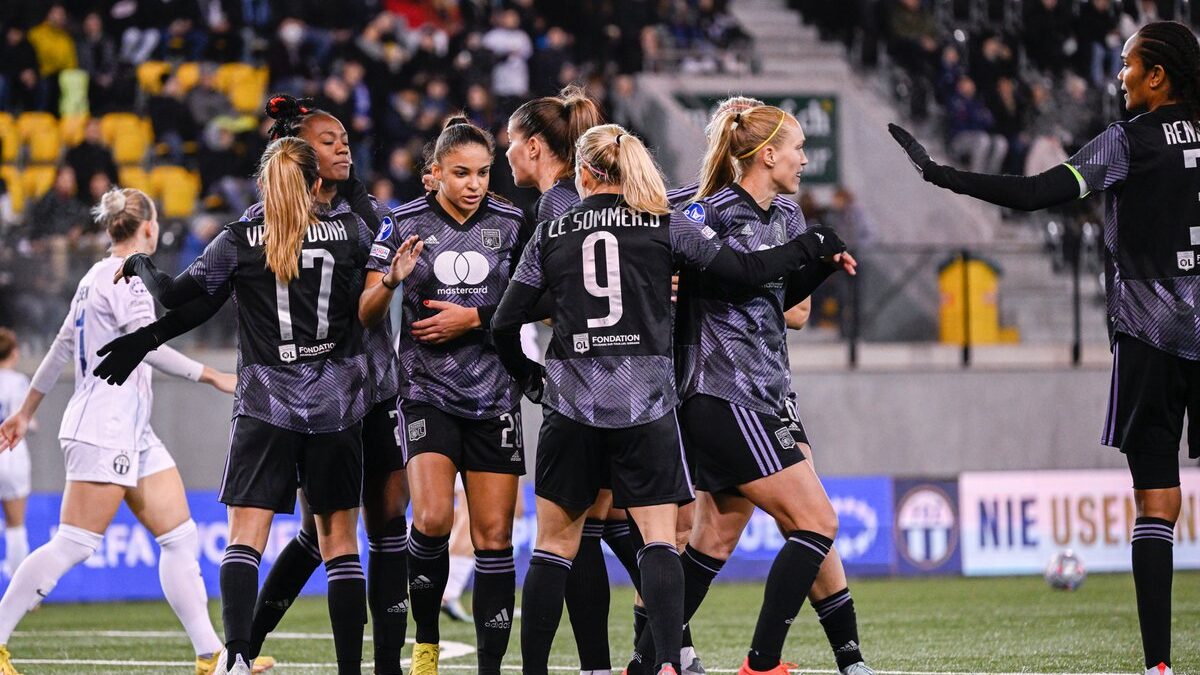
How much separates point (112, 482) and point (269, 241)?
215cm

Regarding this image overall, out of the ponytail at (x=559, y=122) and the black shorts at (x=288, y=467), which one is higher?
the ponytail at (x=559, y=122)

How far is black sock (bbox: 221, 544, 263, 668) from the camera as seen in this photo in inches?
246

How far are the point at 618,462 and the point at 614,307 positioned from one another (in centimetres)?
56

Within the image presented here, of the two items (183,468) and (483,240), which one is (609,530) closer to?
(483,240)

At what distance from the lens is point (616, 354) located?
5.90 m

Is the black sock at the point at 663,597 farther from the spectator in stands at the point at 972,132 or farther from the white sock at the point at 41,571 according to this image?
the spectator in stands at the point at 972,132

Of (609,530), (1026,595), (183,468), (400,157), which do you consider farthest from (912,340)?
(609,530)

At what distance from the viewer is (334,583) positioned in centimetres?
646

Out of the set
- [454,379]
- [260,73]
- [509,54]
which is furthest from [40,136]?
[454,379]

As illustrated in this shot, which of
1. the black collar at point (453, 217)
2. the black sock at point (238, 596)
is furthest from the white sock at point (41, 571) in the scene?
the black collar at point (453, 217)

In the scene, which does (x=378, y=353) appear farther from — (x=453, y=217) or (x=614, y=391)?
(x=614, y=391)

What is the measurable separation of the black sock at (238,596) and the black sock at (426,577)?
64 centimetres

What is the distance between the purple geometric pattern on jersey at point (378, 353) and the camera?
661 centimetres

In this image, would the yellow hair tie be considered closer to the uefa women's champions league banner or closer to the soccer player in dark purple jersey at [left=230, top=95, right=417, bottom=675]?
the soccer player in dark purple jersey at [left=230, top=95, right=417, bottom=675]
